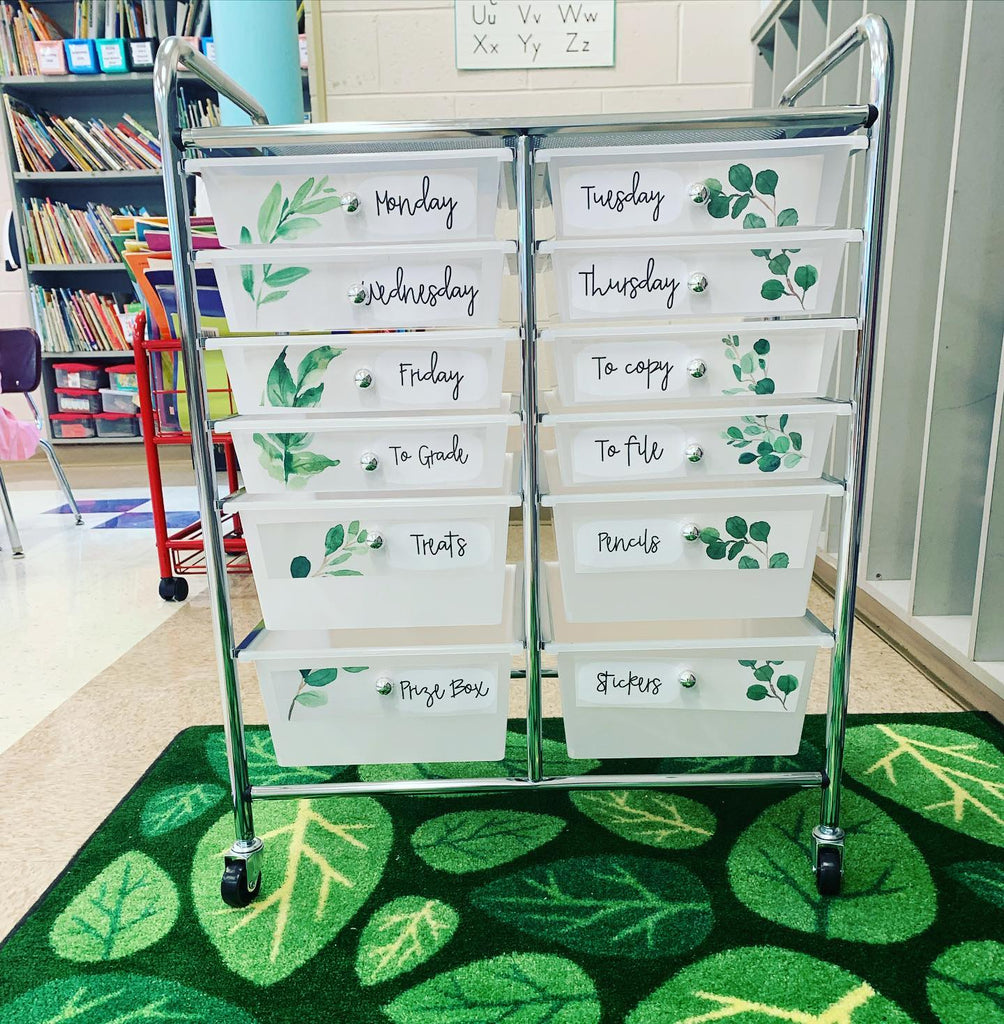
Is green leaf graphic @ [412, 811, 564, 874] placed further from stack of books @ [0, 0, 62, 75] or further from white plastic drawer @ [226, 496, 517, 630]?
stack of books @ [0, 0, 62, 75]

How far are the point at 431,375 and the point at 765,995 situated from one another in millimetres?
706

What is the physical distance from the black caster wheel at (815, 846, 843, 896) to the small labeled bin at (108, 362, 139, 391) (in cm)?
354

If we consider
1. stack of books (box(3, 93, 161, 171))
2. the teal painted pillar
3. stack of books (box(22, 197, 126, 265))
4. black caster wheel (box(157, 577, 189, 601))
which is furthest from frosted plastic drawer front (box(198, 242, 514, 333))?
stack of books (box(22, 197, 126, 265))

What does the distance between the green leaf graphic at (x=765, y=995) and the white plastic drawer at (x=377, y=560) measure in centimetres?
42

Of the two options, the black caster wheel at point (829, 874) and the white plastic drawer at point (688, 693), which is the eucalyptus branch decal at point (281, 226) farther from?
the black caster wheel at point (829, 874)

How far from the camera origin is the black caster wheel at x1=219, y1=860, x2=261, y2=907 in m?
0.94

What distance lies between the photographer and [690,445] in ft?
3.02

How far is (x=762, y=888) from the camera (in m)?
0.96

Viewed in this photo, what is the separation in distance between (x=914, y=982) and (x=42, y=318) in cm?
397

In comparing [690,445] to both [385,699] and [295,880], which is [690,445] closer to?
[385,699]

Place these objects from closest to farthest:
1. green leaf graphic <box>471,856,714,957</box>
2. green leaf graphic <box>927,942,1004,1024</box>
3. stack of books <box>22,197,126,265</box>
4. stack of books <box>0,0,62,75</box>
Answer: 1. green leaf graphic <box>927,942,1004,1024</box>
2. green leaf graphic <box>471,856,714,957</box>
3. stack of books <box>0,0,62,75</box>
4. stack of books <box>22,197,126,265</box>

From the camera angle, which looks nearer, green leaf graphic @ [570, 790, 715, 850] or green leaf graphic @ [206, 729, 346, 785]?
green leaf graphic @ [570, 790, 715, 850]

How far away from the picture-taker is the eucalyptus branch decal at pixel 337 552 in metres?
0.94

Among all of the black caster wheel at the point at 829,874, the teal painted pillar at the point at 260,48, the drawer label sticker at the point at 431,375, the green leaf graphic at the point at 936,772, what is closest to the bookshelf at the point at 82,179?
the teal painted pillar at the point at 260,48
